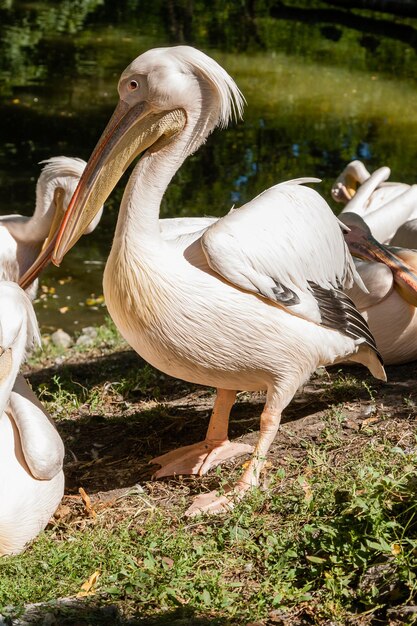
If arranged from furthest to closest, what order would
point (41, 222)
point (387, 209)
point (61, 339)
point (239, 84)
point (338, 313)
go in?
Answer: point (239, 84), point (61, 339), point (387, 209), point (41, 222), point (338, 313)

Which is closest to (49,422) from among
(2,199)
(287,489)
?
(287,489)

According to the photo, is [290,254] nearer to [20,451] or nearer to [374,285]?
[374,285]

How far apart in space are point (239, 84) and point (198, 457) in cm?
900

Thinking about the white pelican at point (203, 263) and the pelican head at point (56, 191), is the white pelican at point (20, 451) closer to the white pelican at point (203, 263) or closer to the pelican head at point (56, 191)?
the white pelican at point (203, 263)

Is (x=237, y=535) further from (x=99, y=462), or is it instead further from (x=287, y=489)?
(x=99, y=462)

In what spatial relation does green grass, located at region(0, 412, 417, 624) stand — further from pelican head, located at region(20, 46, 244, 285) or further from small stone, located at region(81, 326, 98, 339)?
small stone, located at region(81, 326, 98, 339)

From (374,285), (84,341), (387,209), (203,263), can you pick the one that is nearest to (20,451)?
(203,263)

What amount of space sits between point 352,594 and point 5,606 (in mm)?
987

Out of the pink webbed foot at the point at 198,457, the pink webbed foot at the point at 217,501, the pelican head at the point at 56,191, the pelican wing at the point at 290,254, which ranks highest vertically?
the pelican wing at the point at 290,254

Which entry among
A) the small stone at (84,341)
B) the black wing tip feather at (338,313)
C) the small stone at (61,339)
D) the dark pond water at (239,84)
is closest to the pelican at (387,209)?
the black wing tip feather at (338,313)

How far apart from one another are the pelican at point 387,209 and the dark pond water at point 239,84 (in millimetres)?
2114

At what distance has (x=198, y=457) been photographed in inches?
143

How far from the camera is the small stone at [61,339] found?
572cm

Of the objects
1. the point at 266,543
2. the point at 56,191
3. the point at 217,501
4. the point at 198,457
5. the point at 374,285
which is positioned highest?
the point at 56,191
